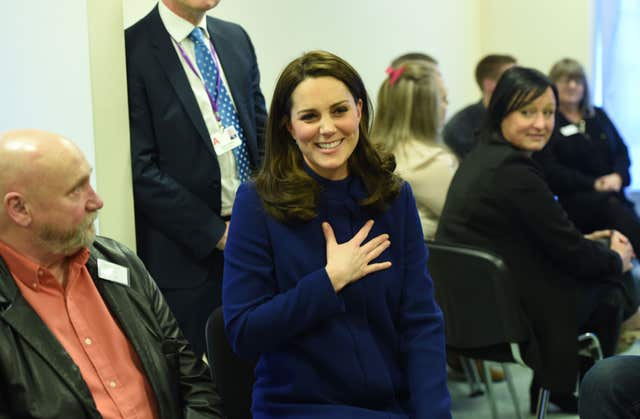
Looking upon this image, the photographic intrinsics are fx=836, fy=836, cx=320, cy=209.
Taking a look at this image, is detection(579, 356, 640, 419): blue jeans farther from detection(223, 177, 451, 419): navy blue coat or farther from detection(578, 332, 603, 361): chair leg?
detection(578, 332, 603, 361): chair leg

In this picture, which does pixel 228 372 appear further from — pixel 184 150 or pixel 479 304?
pixel 479 304

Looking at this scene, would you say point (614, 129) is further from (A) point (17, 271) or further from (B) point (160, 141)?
(A) point (17, 271)

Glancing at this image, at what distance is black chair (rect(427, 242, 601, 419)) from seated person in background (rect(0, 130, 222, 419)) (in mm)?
1163

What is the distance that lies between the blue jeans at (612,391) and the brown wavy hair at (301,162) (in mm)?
700

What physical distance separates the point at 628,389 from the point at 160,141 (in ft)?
5.49

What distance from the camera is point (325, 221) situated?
199cm

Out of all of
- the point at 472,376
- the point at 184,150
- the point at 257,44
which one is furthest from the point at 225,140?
the point at 472,376

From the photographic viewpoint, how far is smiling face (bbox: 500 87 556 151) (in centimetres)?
313

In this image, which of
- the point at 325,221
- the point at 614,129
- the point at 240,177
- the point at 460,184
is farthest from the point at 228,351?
the point at 614,129

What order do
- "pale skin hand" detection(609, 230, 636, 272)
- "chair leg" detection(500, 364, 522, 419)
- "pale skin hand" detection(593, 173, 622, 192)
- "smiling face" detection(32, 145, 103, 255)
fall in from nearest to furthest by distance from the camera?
"smiling face" detection(32, 145, 103, 255)
"pale skin hand" detection(609, 230, 636, 272)
"chair leg" detection(500, 364, 522, 419)
"pale skin hand" detection(593, 173, 622, 192)

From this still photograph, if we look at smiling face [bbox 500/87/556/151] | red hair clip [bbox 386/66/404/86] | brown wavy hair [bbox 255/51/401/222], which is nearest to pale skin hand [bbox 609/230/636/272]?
smiling face [bbox 500/87/556/151]

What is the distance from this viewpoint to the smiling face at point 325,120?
195 cm

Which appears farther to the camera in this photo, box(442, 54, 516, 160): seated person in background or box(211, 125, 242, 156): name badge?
box(442, 54, 516, 160): seated person in background

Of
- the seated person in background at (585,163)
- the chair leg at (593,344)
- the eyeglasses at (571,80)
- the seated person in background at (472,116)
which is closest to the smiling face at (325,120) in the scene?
the chair leg at (593,344)
